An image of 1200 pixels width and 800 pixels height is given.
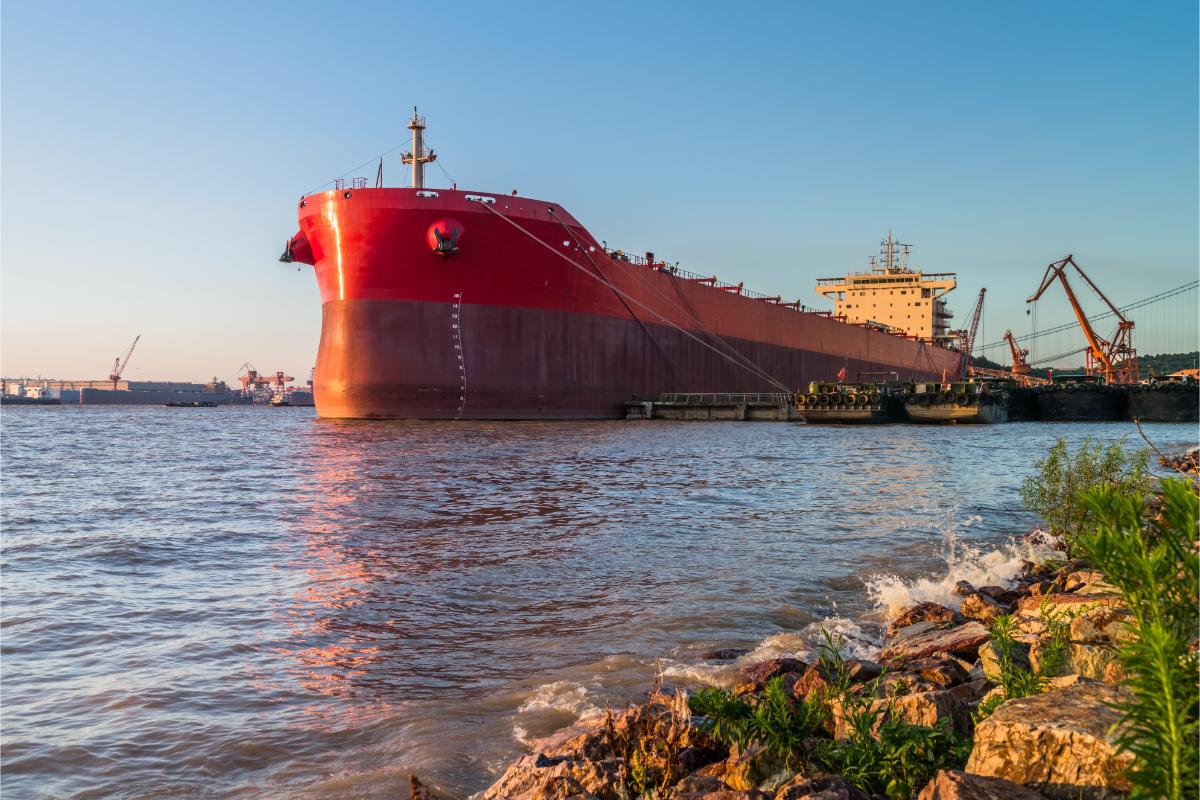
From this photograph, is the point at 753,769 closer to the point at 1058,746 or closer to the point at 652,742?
the point at 652,742

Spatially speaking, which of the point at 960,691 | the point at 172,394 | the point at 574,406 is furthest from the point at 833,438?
the point at 172,394

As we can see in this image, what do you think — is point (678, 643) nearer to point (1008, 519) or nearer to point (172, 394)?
point (1008, 519)

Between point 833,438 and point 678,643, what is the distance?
2186 centimetres

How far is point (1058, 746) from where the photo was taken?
2.28 meters

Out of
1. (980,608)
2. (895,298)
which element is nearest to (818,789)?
(980,608)

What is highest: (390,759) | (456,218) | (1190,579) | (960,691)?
(456,218)

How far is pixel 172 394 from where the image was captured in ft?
379

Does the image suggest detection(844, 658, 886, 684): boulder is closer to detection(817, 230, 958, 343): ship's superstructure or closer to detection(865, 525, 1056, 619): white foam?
detection(865, 525, 1056, 619): white foam

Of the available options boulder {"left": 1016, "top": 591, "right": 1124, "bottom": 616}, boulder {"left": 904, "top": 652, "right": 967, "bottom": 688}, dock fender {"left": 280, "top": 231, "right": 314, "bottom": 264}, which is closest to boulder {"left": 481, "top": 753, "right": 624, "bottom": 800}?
boulder {"left": 904, "top": 652, "right": 967, "bottom": 688}

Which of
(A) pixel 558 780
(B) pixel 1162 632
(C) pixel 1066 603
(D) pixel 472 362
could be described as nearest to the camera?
(B) pixel 1162 632

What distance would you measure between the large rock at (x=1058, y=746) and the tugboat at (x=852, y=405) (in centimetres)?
3236

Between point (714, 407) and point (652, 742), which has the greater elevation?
point (714, 407)

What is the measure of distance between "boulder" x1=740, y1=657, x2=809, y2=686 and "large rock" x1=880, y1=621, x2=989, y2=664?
488 millimetres

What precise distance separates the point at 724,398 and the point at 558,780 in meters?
36.3
